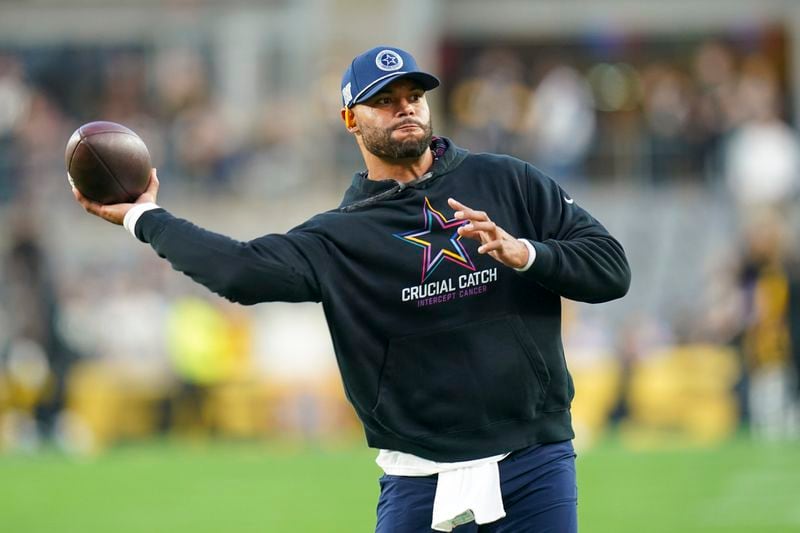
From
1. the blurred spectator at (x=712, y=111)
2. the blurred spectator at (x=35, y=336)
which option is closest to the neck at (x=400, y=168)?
the blurred spectator at (x=35, y=336)

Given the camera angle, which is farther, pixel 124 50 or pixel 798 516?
pixel 124 50

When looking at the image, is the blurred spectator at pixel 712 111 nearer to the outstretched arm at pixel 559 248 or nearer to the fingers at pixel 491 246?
the outstretched arm at pixel 559 248

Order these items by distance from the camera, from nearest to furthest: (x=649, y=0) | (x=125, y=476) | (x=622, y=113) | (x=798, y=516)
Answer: (x=798, y=516), (x=125, y=476), (x=622, y=113), (x=649, y=0)

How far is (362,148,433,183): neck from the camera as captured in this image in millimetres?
4977

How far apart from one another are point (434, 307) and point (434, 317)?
1.2 inches

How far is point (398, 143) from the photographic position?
4887 mm

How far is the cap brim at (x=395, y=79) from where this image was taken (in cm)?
484

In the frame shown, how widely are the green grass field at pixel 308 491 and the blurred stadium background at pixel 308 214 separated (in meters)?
0.05

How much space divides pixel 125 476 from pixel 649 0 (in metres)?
11.0

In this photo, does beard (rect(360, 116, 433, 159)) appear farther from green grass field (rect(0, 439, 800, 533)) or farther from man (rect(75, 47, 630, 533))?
green grass field (rect(0, 439, 800, 533))

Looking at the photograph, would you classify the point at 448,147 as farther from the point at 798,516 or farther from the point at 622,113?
the point at 622,113

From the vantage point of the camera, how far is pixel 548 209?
16.4 feet

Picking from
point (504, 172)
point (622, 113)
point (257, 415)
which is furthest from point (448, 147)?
point (622, 113)

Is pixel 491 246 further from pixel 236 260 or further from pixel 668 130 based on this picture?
pixel 668 130
